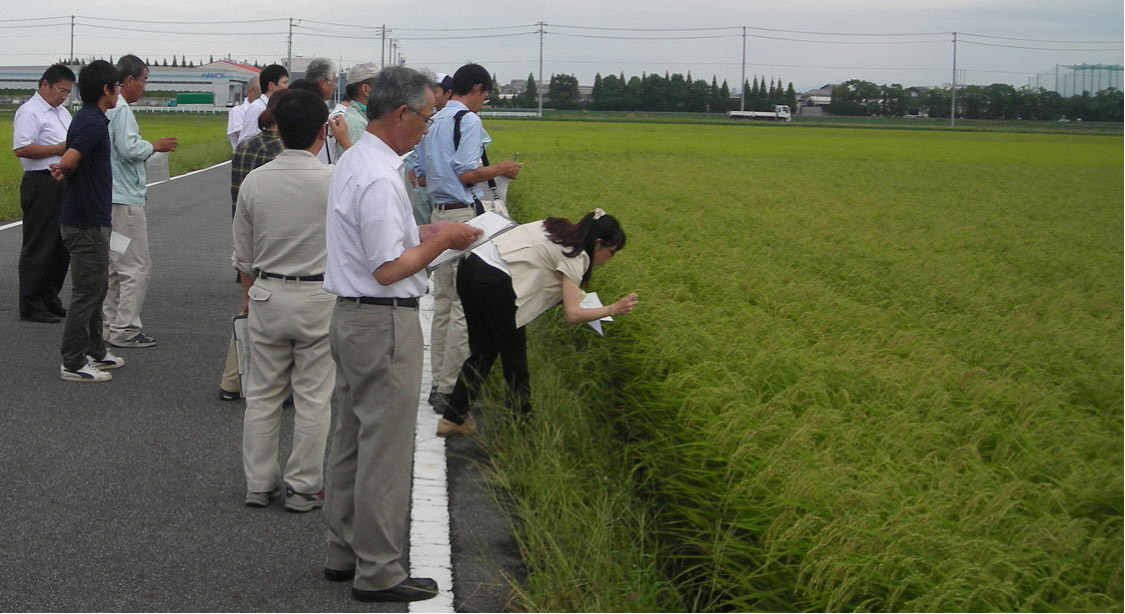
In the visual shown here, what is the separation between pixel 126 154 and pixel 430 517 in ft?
12.9

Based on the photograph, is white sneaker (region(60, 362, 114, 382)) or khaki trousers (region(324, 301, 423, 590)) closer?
khaki trousers (region(324, 301, 423, 590))

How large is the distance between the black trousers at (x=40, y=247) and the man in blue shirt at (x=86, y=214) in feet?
6.17

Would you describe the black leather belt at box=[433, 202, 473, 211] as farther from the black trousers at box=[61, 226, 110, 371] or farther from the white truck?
the white truck

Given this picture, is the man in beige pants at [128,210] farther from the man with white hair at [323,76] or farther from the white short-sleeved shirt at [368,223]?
the white short-sleeved shirt at [368,223]

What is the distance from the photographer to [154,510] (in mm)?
5051

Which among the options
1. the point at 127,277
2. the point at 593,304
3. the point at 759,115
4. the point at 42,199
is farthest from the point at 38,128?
the point at 759,115

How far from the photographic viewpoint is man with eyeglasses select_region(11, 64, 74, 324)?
9.05m

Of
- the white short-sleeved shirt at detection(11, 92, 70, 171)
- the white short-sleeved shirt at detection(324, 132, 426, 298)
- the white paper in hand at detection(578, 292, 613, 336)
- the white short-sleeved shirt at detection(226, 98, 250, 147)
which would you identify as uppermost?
the white short-sleeved shirt at detection(226, 98, 250, 147)

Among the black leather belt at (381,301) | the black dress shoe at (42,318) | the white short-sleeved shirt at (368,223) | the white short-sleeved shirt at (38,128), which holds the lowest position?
the black dress shoe at (42,318)

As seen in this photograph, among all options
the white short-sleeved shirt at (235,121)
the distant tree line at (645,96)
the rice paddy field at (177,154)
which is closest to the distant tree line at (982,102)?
the distant tree line at (645,96)

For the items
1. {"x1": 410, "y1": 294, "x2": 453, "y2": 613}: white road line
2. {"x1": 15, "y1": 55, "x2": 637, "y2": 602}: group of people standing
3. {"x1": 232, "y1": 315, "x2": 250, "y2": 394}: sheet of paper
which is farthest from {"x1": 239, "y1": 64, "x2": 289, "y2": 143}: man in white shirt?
{"x1": 232, "y1": 315, "x2": 250, "y2": 394}: sheet of paper

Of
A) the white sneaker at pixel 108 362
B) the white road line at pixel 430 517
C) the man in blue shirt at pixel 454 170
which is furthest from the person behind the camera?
the white sneaker at pixel 108 362

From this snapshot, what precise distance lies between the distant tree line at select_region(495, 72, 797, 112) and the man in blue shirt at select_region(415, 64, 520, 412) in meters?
109

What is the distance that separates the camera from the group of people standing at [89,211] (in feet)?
23.7
